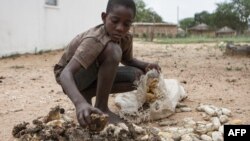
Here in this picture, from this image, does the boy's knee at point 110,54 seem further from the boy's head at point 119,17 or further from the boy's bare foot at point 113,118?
the boy's bare foot at point 113,118

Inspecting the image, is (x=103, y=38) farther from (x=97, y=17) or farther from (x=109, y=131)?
(x=97, y=17)

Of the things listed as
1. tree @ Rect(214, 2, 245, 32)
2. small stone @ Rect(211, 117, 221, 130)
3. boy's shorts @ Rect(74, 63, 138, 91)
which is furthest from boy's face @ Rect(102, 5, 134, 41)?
tree @ Rect(214, 2, 245, 32)

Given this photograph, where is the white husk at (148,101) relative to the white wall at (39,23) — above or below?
below

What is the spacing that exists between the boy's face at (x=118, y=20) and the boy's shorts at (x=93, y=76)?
34cm

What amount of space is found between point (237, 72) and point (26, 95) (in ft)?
11.3

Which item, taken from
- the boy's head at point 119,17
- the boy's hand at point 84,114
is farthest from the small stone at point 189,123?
the boy's hand at point 84,114

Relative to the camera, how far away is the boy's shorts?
315 centimetres

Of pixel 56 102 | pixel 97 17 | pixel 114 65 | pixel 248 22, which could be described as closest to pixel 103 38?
pixel 114 65

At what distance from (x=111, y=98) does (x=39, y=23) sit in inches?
235

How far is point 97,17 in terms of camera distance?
480 inches

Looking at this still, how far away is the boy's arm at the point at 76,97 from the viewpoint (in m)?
2.27

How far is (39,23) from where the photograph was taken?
9.88 meters

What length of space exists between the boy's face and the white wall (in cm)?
653

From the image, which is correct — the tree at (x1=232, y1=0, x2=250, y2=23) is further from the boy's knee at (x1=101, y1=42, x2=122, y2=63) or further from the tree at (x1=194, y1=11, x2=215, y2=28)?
the boy's knee at (x1=101, y1=42, x2=122, y2=63)
